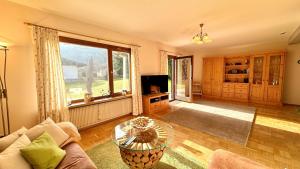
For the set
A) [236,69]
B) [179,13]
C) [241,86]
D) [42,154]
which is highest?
[179,13]

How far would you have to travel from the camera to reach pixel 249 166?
45.6 inches

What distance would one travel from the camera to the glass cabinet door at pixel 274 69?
16.1ft

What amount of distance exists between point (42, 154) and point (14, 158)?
20 cm

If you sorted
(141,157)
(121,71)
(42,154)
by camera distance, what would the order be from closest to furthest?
(42,154), (141,157), (121,71)

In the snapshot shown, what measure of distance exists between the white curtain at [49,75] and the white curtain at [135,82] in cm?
187

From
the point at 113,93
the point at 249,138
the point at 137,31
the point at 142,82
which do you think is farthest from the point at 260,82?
the point at 113,93

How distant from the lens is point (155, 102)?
14.6 feet

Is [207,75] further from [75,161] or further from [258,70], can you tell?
[75,161]

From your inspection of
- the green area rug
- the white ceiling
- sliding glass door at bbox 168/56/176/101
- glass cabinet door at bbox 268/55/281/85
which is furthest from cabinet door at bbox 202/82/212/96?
the green area rug

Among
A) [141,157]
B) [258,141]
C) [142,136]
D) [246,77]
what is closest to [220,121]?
[258,141]

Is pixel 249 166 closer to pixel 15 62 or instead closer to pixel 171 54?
pixel 15 62

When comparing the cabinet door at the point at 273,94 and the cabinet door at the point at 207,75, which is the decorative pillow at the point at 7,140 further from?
the cabinet door at the point at 273,94

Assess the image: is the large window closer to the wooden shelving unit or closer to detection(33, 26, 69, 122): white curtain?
detection(33, 26, 69, 122): white curtain

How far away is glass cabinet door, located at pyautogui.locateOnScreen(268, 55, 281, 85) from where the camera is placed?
491 centimetres
